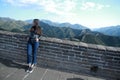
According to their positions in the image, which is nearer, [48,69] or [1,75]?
[1,75]

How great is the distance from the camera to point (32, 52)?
15.7 ft

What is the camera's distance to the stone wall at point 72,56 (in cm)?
475

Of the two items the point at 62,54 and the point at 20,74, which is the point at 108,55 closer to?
the point at 62,54

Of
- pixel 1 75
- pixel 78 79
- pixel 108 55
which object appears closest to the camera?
pixel 1 75

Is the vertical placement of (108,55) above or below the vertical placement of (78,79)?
above

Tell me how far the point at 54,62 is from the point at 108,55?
164 centimetres

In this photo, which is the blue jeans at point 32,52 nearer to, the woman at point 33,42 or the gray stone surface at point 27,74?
the woman at point 33,42

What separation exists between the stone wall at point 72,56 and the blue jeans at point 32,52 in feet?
1.07

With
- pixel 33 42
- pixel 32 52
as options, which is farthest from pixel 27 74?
pixel 33 42

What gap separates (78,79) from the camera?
4.44 m

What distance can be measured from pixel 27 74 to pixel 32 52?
2.54 feet

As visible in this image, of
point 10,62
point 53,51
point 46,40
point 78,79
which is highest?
point 46,40

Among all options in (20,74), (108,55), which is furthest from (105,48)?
(20,74)

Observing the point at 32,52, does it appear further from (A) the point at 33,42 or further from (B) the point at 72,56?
(B) the point at 72,56
